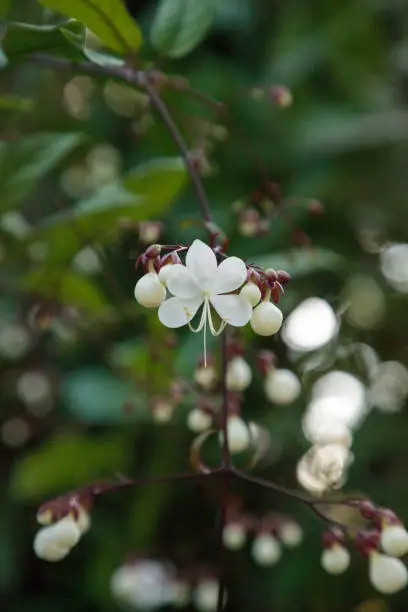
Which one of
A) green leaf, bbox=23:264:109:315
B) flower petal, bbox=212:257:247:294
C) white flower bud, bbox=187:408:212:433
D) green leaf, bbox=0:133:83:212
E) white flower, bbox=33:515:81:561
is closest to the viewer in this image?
flower petal, bbox=212:257:247:294

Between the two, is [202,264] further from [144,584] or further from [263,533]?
[144,584]

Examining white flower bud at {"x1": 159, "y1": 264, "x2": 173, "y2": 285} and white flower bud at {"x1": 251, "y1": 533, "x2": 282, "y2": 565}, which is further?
white flower bud at {"x1": 251, "y1": 533, "x2": 282, "y2": 565}

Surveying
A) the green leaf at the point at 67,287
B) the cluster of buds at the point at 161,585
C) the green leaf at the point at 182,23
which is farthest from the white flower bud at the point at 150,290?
the cluster of buds at the point at 161,585

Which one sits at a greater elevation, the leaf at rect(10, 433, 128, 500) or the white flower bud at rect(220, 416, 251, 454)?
the white flower bud at rect(220, 416, 251, 454)

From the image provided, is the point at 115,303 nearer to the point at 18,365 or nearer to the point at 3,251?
the point at 3,251

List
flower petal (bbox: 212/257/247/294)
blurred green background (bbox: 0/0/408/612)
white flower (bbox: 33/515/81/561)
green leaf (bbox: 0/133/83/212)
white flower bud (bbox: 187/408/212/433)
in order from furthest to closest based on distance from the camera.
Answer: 1. blurred green background (bbox: 0/0/408/612)
2. green leaf (bbox: 0/133/83/212)
3. white flower bud (bbox: 187/408/212/433)
4. white flower (bbox: 33/515/81/561)
5. flower petal (bbox: 212/257/247/294)

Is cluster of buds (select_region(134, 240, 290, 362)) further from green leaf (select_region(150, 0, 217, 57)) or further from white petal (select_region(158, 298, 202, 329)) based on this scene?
green leaf (select_region(150, 0, 217, 57))

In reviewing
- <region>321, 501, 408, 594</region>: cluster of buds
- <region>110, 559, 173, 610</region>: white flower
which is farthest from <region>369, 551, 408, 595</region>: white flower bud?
<region>110, 559, 173, 610</region>: white flower
